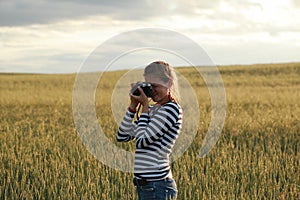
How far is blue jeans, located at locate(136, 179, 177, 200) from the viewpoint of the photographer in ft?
8.94

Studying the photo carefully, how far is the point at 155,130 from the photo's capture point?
8.45ft

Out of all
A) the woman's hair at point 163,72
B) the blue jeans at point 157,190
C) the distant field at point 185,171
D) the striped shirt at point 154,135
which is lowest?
the distant field at point 185,171

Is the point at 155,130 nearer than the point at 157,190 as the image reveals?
Yes

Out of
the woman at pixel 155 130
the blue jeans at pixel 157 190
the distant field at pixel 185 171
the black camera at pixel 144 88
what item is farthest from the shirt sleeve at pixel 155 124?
the distant field at pixel 185 171

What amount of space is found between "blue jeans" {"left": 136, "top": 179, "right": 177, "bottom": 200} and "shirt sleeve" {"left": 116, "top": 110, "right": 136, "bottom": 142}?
0.30m

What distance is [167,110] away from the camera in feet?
8.59

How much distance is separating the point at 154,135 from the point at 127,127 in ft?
0.76

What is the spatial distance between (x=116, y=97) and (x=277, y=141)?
3.87m

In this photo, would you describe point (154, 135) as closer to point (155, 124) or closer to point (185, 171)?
point (155, 124)

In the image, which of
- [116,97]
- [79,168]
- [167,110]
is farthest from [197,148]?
[167,110]

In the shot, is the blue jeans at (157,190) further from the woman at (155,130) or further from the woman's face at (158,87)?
the woman's face at (158,87)

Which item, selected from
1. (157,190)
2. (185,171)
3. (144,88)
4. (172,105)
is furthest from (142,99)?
(185,171)

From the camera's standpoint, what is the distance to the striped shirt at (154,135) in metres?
2.60

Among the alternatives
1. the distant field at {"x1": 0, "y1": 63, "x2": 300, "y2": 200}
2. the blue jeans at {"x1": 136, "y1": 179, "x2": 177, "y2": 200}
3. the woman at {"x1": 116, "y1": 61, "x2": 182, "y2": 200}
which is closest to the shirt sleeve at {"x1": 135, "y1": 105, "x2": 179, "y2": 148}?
the woman at {"x1": 116, "y1": 61, "x2": 182, "y2": 200}
